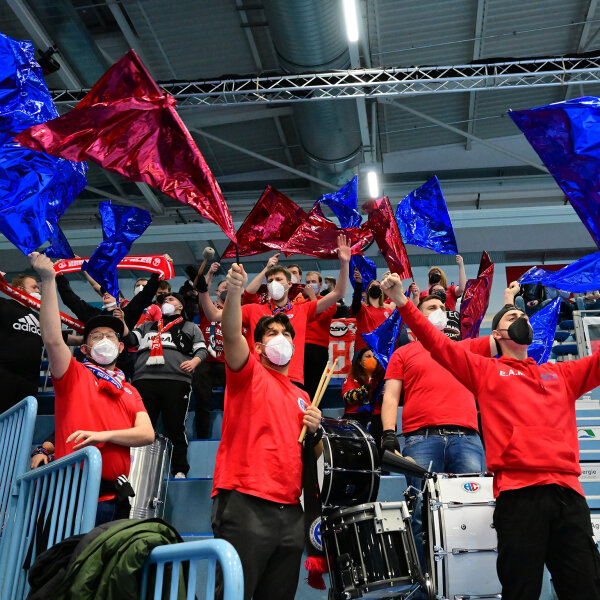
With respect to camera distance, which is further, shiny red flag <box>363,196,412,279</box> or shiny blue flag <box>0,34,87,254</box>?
shiny red flag <box>363,196,412,279</box>

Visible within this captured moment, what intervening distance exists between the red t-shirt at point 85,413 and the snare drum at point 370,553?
1.08 meters

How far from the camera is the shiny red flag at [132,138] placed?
135 inches

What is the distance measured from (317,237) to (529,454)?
3.63 meters

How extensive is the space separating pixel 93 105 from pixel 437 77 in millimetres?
7410

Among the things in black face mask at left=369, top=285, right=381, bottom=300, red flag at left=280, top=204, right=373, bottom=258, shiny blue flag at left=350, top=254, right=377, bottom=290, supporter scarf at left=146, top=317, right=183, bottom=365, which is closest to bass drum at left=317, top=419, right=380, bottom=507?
supporter scarf at left=146, top=317, right=183, bottom=365

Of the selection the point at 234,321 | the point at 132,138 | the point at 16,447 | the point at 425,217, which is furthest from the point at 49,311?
the point at 425,217

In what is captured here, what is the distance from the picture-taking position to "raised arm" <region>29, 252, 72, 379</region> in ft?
10.3

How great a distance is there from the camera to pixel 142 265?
715 centimetres

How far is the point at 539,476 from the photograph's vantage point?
10.1 ft

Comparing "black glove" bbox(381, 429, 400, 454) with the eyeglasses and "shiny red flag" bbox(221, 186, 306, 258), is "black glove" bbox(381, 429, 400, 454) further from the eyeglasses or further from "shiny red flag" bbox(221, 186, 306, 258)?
"shiny red flag" bbox(221, 186, 306, 258)

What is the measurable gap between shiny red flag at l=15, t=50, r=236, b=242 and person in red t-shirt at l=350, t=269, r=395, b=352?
10.9 feet

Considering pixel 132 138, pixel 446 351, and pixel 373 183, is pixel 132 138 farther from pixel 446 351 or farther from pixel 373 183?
pixel 373 183

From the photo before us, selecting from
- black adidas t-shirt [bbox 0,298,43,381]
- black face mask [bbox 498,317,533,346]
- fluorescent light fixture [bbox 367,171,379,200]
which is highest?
fluorescent light fixture [bbox 367,171,379,200]

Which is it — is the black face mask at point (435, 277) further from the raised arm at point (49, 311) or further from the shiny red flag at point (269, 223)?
the raised arm at point (49, 311)
